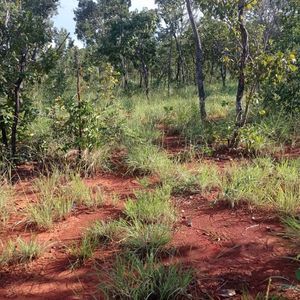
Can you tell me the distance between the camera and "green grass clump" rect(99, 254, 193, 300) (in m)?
2.29

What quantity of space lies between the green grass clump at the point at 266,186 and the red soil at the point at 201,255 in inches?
5.6

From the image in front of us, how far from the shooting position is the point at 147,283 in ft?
7.64

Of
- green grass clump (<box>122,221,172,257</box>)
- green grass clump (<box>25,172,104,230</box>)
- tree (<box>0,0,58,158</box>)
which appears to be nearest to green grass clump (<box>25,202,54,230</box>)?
green grass clump (<box>25,172,104,230</box>)

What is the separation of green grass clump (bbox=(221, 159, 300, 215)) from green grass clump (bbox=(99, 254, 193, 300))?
137cm

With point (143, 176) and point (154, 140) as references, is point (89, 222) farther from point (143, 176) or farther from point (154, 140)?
point (154, 140)

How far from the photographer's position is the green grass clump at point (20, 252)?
113 inches

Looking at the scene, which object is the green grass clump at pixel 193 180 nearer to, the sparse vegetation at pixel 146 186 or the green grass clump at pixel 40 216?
the sparse vegetation at pixel 146 186

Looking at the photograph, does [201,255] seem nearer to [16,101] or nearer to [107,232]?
[107,232]

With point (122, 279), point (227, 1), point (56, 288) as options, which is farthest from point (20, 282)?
point (227, 1)

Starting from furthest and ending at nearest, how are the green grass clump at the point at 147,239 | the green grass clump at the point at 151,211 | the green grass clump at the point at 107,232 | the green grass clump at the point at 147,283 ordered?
1. the green grass clump at the point at 151,211
2. the green grass clump at the point at 107,232
3. the green grass clump at the point at 147,239
4. the green grass clump at the point at 147,283

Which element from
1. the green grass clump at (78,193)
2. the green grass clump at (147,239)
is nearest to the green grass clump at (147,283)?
the green grass clump at (147,239)

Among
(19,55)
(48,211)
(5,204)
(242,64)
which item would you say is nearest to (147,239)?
(48,211)

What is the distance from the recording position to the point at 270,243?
293 centimetres

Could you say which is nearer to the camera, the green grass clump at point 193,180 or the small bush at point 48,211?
the small bush at point 48,211
